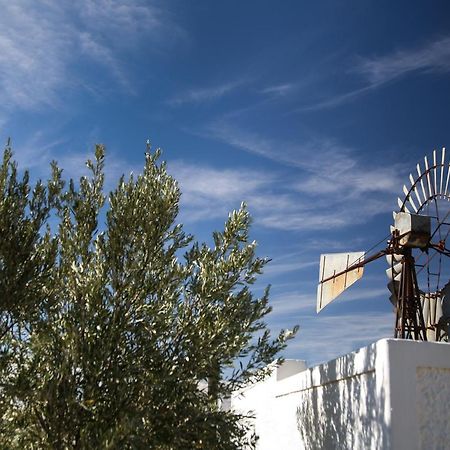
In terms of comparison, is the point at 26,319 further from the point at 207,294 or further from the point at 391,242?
the point at 391,242

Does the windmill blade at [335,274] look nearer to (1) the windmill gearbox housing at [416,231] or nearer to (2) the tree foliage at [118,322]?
(1) the windmill gearbox housing at [416,231]

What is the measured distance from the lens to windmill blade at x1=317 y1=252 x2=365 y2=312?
17.0m

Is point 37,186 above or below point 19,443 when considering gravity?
above

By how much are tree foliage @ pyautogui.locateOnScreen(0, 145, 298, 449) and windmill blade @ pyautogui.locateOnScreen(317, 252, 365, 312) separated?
7620mm

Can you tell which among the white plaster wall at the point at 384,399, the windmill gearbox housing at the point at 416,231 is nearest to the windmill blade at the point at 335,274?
the windmill gearbox housing at the point at 416,231

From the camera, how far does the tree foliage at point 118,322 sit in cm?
831

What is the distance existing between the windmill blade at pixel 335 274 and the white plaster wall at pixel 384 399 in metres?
5.84

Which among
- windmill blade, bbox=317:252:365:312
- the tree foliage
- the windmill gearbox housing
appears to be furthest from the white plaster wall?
windmill blade, bbox=317:252:365:312

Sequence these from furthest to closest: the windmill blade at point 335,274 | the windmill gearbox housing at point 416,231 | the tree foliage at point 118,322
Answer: the windmill blade at point 335,274 → the windmill gearbox housing at point 416,231 → the tree foliage at point 118,322

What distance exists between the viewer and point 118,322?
8.57 meters

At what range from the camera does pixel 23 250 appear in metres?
9.15

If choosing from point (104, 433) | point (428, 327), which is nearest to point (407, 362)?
point (104, 433)

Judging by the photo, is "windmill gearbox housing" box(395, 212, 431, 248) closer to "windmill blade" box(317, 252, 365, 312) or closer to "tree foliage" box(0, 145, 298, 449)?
"windmill blade" box(317, 252, 365, 312)

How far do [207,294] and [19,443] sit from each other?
11.2 ft
